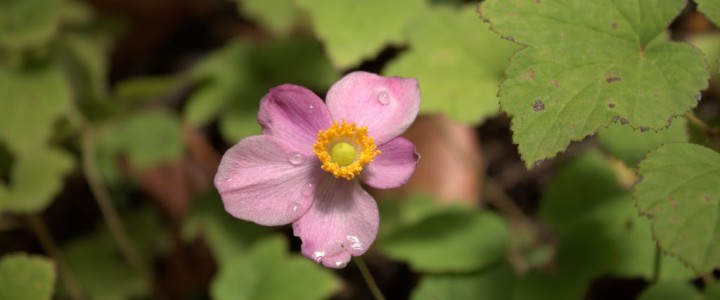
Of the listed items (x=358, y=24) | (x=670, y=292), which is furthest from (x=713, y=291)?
(x=358, y=24)

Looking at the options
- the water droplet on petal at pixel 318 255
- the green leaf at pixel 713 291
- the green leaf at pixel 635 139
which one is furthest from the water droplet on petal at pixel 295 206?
the green leaf at pixel 713 291

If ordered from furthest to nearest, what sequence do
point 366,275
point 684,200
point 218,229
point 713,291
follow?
point 218,229, point 713,291, point 366,275, point 684,200

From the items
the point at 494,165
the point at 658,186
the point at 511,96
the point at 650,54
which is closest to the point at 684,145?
the point at 658,186

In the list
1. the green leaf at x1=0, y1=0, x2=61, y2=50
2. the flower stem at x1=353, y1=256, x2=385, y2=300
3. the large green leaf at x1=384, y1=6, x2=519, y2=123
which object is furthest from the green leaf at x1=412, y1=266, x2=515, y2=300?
the green leaf at x1=0, y1=0, x2=61, y2=50

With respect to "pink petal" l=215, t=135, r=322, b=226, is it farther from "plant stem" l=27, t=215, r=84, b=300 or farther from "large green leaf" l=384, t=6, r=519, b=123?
"plant stem" l=27, t=215, r=84, b=300

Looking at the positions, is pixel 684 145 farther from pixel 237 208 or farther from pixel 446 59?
pixel 446 59

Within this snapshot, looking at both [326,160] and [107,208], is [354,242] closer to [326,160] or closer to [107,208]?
[326,160]
